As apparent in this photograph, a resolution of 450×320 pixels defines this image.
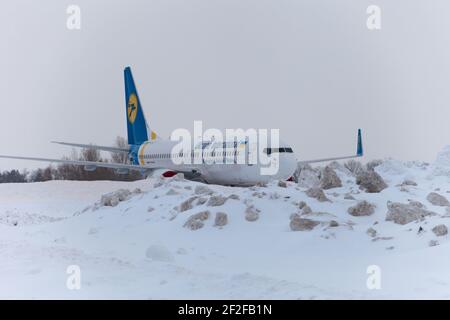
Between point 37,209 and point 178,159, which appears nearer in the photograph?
point 37,209

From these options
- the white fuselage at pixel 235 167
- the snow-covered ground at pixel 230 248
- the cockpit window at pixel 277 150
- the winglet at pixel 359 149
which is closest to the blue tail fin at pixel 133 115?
the white fuselage at pixel 235 167

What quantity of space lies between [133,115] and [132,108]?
701 millimetres

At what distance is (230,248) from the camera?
41.0ft

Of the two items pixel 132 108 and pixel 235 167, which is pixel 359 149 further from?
pixel 132 108

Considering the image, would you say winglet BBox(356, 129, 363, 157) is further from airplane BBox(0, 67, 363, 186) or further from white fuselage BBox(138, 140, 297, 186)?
white fuselage BBox(138, 140, 297, 186)

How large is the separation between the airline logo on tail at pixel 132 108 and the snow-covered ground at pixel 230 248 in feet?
61.1

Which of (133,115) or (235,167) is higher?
(133,115)

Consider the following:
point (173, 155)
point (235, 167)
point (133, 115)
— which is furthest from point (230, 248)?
point (133, 115)

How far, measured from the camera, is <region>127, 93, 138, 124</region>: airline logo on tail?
39156 mm

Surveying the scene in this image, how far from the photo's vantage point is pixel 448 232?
11438 millimetres

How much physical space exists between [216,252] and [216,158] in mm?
13388
